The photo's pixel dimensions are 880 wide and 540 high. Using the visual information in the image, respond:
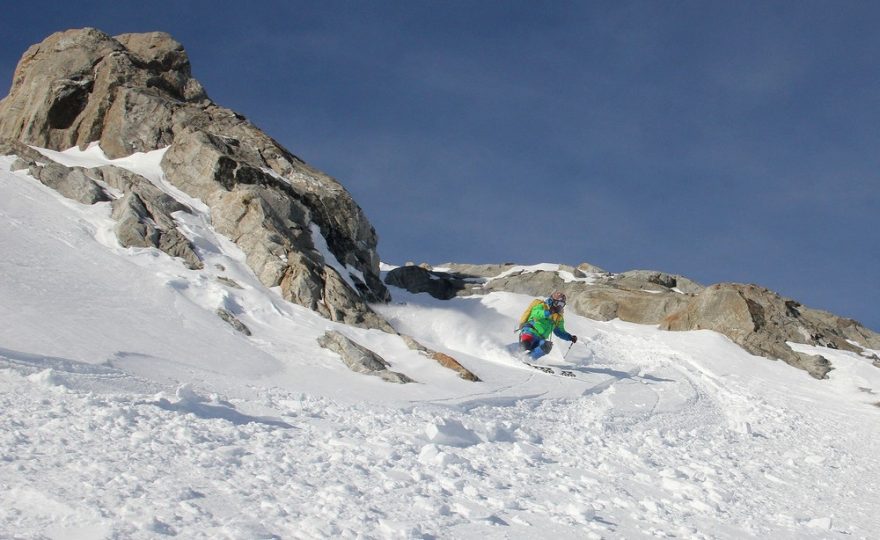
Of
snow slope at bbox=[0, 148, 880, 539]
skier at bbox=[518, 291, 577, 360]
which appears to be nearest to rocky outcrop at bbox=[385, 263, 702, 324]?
snow slope at bbox=[0, 148, 880, 539]

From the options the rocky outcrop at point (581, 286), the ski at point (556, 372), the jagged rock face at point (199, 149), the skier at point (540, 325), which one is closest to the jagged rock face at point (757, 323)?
the rocky outcrop at point (581, 286)

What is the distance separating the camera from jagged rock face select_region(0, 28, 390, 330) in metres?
19.2

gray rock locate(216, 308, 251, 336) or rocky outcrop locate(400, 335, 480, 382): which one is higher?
rocky outcrop locate(400, 335, 480, 382)

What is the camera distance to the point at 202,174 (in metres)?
23.0

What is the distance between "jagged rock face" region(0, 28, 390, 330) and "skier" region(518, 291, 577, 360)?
377cm

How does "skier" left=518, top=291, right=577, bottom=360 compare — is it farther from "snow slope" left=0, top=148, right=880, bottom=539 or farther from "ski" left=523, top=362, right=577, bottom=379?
"ski" left=523, top=362, right=577, bottom=379

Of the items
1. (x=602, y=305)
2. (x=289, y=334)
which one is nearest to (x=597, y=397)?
(x=289, y=334)

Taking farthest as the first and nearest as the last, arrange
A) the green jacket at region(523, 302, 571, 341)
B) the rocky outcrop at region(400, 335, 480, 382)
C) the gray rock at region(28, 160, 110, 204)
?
1. the gray rock at region(28, 160, 110, 204)
2. the green jacket at region(523, 302, 571, 341)
3. the rocky outcrop at region(400, 335, 480, 382)

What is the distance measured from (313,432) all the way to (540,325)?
442 inches

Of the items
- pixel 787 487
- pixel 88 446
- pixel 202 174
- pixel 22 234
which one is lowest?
pixel 88 446

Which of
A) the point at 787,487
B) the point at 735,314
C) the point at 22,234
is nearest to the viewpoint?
the point at 787,487

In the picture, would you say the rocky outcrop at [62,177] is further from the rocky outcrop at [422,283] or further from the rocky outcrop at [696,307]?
the rocky outcrop at [696,307]

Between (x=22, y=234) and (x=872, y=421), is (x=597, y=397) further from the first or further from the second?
(x=22, y=234)

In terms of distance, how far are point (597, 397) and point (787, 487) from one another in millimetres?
5007
